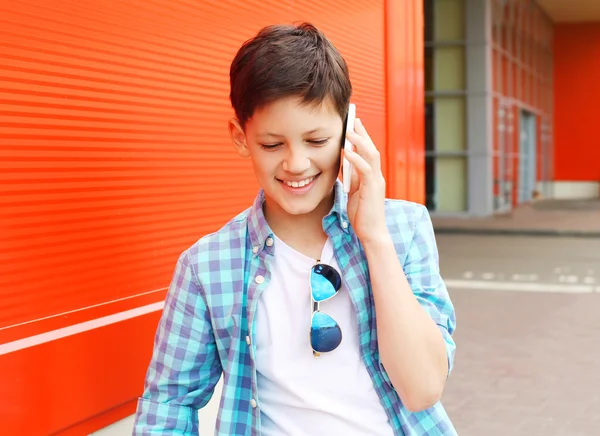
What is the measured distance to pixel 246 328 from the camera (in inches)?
73.6

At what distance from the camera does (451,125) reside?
19750 millimetres

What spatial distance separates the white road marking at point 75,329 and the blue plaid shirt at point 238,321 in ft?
1.68

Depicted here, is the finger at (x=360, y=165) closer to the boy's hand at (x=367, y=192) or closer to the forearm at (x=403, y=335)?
the boy's hand at (x=367, y=192)

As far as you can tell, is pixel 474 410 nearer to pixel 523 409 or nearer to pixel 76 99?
pixel 523 409

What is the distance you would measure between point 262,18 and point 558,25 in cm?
2816

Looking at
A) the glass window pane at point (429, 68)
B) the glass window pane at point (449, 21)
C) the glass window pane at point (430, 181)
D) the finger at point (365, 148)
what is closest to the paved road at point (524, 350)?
the finger at point (365, 148)

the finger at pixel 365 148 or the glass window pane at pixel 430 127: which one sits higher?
the glass window pane at pixel 430 127

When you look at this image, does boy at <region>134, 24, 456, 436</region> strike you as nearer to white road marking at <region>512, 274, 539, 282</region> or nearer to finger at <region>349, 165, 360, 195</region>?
finger at <region>349, 165, 360, 195</region>

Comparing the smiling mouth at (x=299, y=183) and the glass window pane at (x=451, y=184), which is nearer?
the smiling mouth at (x=299, y=183)

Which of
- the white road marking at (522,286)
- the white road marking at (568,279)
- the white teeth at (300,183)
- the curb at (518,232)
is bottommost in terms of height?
the white road marking at (522,286)

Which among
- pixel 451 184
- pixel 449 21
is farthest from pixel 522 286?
pixel 449 21

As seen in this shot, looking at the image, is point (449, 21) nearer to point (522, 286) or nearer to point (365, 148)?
point (522, 286)

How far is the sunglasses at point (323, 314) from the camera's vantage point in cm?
178

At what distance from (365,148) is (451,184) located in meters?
18.5
